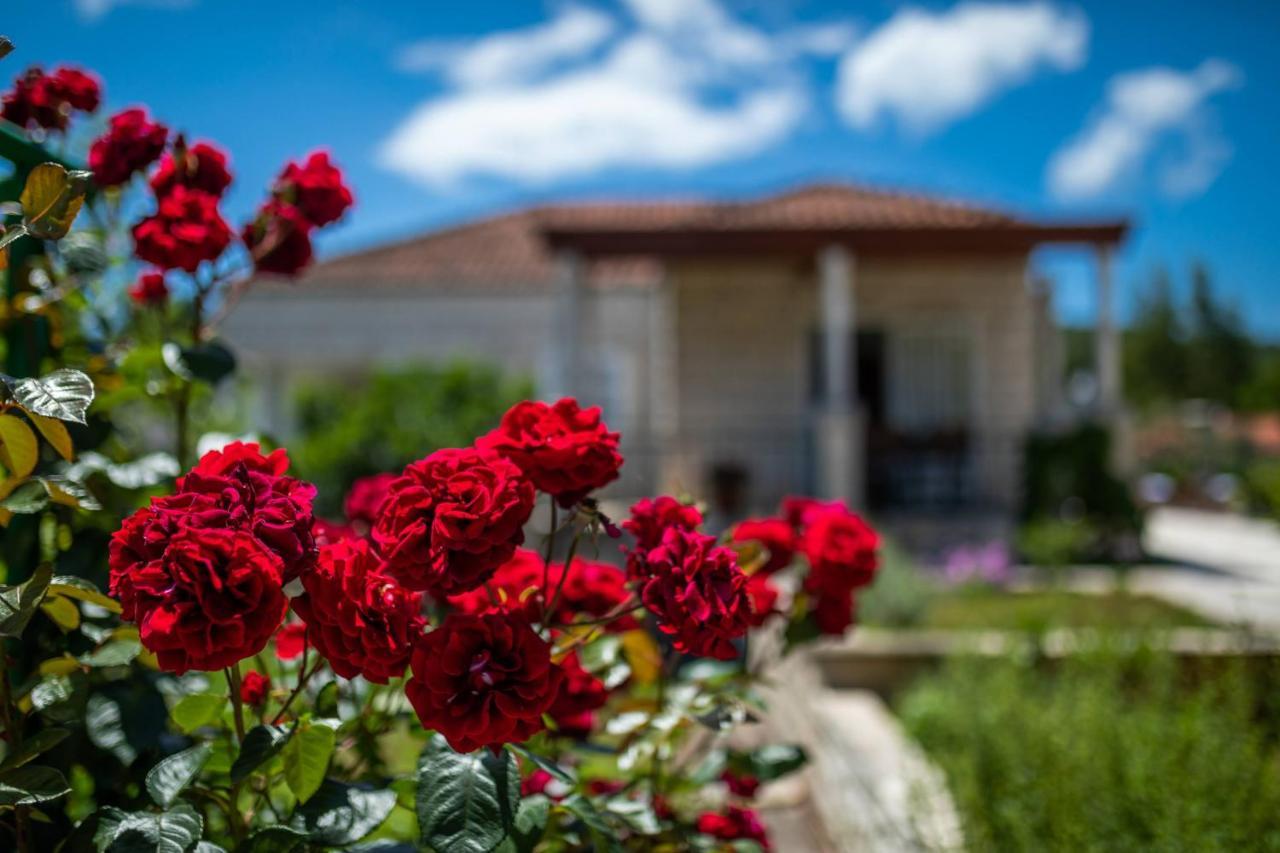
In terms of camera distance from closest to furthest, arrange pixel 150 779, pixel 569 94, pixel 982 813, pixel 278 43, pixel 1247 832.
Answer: pixel 150 779 < pixel 1247 832 < pixel 982 813 < pixel 278 43 < pixel 569 94

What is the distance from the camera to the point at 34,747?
1072 millimetres

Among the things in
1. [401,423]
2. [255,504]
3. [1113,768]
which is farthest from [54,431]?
[401,423]

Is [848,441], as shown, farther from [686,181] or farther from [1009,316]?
[686,181]

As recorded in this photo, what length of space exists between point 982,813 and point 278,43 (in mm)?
3759

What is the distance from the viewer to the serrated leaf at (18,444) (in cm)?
109

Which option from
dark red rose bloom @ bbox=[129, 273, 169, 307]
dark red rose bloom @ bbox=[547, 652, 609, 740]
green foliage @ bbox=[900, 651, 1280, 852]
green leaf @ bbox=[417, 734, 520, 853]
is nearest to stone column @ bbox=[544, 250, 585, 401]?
green foliage @ bbox=[900, 651, 1280, 852]

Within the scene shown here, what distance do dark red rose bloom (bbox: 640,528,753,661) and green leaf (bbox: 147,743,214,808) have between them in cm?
56

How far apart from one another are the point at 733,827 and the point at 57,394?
1.26 metres

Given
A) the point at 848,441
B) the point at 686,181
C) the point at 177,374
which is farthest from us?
the point at 686,181

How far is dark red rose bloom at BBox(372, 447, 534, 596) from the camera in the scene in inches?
39.2

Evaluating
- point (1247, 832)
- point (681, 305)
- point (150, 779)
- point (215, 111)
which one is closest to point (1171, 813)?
point (1247, 832)

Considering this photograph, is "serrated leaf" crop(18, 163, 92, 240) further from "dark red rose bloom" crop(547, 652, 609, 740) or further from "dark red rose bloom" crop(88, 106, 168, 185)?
"dark red rose bloom" crop(547, 652, 609, 740)

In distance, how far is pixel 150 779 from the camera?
101 cm

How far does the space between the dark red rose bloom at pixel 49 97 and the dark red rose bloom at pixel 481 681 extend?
128 cm
